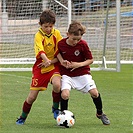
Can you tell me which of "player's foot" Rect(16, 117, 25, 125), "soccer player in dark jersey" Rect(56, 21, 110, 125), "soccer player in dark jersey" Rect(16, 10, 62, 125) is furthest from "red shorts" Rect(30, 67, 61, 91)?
"player's foot" Rect(16, 117, 25, 125)

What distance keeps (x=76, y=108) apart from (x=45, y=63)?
164 centimetres

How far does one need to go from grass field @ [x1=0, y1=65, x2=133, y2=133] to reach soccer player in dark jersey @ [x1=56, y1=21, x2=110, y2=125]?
31 cm

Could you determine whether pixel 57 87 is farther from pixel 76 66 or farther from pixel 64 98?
pixel 76 66

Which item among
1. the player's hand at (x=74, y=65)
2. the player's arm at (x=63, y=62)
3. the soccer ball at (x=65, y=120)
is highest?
the player's arm at (x=63, y=62)

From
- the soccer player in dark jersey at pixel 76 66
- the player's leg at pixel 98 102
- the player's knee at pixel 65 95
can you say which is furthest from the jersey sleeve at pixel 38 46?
the player's leg at pixel 98 102

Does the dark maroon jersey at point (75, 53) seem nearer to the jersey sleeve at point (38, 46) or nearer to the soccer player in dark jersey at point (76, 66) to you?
the soccer player in dark jersey at point (76, 66)

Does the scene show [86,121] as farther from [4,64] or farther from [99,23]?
[99,23]

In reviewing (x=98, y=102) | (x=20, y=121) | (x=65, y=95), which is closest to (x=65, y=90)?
(x=65, y=95)

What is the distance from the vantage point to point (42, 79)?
720 cm

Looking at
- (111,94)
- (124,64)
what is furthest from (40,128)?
(124,64)

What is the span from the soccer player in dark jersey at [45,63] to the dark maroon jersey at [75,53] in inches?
5.3

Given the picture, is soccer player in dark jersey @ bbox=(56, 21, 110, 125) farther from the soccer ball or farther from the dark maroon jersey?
the soccer ball

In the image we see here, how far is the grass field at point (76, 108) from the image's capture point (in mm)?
6785

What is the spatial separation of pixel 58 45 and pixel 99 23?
36.5ft
